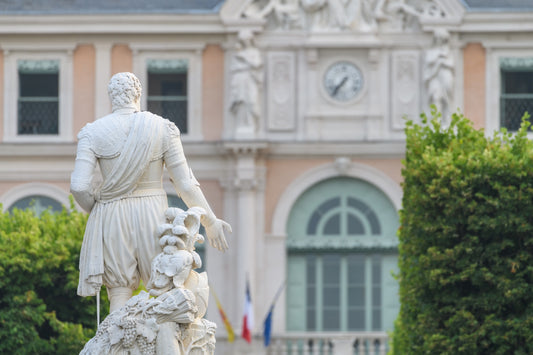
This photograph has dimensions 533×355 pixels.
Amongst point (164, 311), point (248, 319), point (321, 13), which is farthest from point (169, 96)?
point (164, 311)

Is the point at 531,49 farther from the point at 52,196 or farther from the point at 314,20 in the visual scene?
the point at 52,196

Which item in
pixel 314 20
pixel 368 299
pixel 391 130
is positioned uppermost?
pixel 314 20

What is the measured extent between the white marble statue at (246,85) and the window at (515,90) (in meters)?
6.56

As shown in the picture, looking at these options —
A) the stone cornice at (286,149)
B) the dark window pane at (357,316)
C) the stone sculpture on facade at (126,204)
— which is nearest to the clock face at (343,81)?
the stone cornice at (286,149)

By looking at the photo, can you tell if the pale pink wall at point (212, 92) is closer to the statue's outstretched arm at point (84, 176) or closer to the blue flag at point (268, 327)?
the blue flag at point (268, 327)

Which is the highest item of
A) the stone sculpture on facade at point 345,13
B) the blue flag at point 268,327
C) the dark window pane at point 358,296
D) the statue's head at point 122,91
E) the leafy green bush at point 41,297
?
the stone sculpture on facade at point 345,13

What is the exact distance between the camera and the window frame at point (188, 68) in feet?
153

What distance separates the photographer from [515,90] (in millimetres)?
46500

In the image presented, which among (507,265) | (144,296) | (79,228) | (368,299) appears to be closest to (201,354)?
(144,296)

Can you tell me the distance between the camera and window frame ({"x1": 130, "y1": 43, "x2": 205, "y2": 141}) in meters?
46.5

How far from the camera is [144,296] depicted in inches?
679

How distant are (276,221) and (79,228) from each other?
41.3 ft

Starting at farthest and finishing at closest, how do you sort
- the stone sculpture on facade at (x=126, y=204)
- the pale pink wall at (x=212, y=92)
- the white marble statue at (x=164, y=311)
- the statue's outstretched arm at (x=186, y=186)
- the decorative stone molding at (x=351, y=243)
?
the pale pink wall at (x=212, y=92) → the decorative stone molding at (x=351, y=243) → the statue's outstretched arm at (x=186, y=186) → the stone sculpture on facade at (x=126, y=204) → the white marble statue at (x=164, y=311)

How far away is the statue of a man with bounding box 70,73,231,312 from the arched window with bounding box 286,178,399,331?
2860 centimetres
